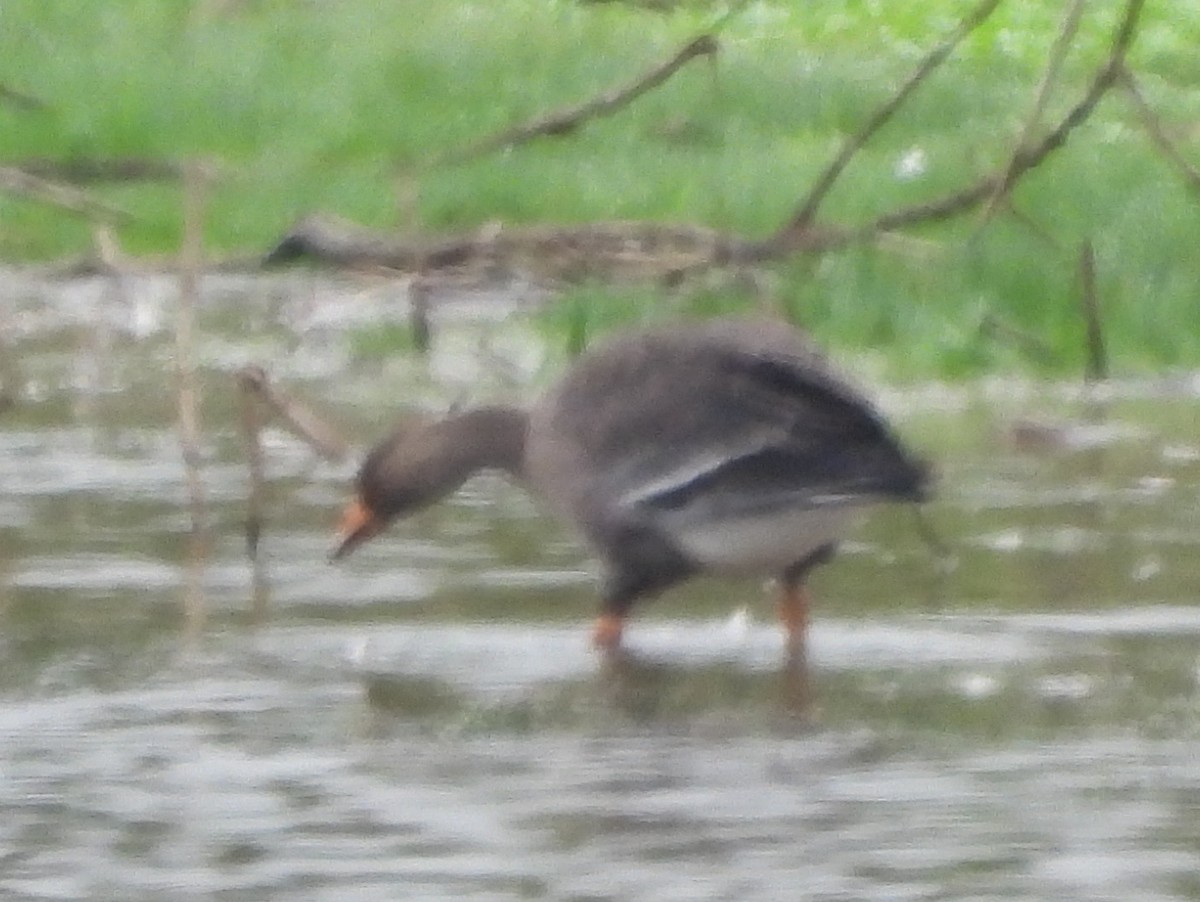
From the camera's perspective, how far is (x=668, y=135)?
17250mm

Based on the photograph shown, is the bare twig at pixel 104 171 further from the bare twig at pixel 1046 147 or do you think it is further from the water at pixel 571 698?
the water at pixel 571 698

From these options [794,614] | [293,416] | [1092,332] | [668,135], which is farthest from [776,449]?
[668,135]

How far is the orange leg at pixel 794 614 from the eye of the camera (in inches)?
323

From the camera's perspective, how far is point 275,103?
732 inches

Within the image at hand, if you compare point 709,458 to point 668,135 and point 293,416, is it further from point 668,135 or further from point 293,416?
point 668,135

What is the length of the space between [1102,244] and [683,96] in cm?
454

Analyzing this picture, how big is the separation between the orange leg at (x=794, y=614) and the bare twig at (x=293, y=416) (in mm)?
1674

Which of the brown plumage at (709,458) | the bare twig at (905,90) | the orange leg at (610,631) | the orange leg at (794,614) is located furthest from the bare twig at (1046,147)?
the orange leg at (610,631)

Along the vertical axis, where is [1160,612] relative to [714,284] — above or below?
below

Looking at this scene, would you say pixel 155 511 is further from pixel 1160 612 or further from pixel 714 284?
pixel 714 284

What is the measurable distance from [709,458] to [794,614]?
435 mm

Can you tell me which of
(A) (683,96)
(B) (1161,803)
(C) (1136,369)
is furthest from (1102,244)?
(B) (1161,803)

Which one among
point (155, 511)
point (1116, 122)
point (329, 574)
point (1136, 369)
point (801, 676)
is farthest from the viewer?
point (1116, 122)

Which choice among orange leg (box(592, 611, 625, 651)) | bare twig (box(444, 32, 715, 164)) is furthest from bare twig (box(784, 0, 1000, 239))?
orange leg (box(592, 611, 625, 651))
